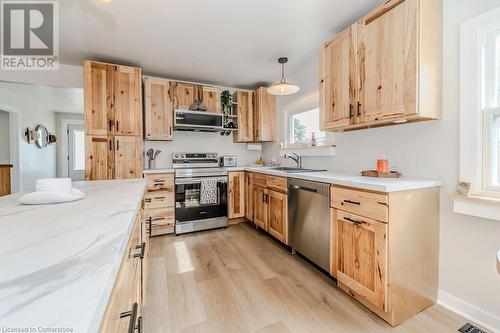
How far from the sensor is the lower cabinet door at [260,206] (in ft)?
9.82

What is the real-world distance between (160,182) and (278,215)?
5.52ft

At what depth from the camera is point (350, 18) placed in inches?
81.6

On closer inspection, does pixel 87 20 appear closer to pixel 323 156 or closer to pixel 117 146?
pixel 117 146

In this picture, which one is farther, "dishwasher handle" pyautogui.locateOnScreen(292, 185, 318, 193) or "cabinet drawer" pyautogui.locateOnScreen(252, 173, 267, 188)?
"cabinet drawer" pyautogui.locateOnScreen(252, 173, 267, 188)

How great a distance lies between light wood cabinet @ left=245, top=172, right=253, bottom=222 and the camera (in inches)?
134

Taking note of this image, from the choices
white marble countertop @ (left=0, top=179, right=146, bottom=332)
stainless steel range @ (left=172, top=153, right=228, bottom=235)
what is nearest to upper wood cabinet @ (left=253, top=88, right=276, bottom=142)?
stainless steel range @ (left=172, top=153, right=228, bottom=235)

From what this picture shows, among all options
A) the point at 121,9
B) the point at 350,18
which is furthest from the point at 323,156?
the point at 121,9

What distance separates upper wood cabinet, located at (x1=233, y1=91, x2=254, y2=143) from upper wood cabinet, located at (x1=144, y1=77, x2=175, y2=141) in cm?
111

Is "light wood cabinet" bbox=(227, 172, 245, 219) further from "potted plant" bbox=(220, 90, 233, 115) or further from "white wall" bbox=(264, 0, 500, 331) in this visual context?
"white wall" bbox=(264, 0, 500, 331)

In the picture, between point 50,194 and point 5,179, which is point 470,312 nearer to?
point 50,194

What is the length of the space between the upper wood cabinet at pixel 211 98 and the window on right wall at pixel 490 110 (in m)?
3.02

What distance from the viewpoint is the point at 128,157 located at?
2.95 m

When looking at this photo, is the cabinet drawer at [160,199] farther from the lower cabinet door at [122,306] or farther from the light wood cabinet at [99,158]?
the lower cabinet door at [122,306]

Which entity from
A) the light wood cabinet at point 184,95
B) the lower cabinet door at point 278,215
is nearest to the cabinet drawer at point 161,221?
the lower cabinet door at point 278,215
